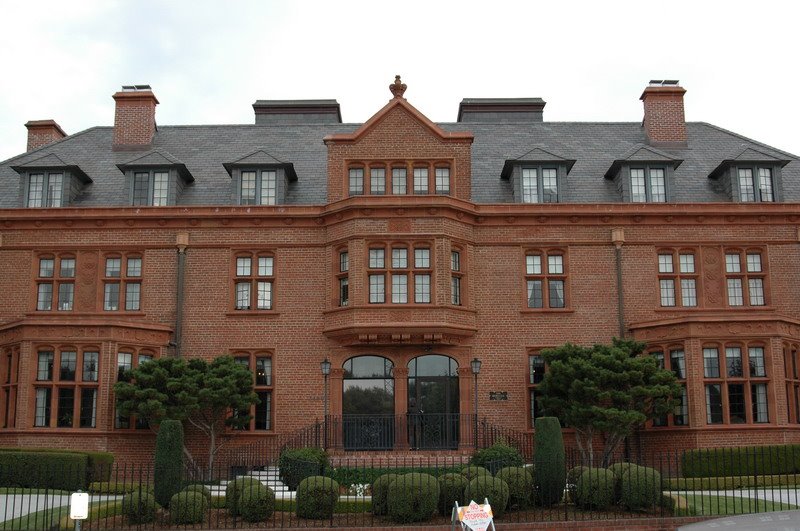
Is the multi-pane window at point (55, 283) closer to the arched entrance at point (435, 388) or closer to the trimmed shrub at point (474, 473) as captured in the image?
the arched entrance at point (435, 388)

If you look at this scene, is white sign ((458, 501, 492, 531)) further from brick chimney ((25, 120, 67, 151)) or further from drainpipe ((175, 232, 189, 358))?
brick chimney ((25, 120, 67, 151))

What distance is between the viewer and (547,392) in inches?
1140

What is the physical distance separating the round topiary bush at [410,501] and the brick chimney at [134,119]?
72.2 ft

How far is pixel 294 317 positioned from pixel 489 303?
6.51 metres

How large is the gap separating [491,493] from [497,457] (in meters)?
6.62

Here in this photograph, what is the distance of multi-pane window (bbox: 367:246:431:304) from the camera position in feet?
98.7

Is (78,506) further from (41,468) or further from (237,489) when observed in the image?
(41,468)

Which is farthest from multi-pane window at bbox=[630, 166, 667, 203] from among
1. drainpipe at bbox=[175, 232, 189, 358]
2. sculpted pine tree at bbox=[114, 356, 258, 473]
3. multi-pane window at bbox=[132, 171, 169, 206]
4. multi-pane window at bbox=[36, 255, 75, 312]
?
multi-pane window at bbox=[36, 255, 75, 312]

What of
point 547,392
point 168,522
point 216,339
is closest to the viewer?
point 168,522

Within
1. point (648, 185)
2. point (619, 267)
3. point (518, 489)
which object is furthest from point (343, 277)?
point (518, 489)

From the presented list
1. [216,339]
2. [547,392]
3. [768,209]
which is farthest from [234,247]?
[768,209]

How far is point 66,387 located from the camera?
94.9 ft

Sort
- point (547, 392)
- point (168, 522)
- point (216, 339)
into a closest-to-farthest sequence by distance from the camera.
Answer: point (168, 522)
point (547, 392)
point (216, 339)

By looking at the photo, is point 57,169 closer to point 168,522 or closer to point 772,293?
point 168,522
